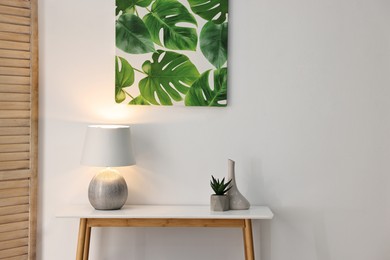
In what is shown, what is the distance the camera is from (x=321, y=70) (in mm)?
2848

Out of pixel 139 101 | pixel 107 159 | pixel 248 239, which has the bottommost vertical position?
pixel 248 239

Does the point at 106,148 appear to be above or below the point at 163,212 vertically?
above

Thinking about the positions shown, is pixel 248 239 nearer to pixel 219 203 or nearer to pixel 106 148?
pixel 219 203

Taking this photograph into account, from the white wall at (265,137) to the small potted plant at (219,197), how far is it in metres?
0.18

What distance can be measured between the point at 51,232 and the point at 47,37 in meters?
1.05

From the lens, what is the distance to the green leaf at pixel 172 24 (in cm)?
282

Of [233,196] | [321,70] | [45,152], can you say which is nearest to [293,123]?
[321,70]

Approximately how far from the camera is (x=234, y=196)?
2.68 metres

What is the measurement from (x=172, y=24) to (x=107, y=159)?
2.65ft

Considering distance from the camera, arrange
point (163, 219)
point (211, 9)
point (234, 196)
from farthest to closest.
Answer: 1. point (211, 9)
2. point (234, 196)
3. point (163, 219)

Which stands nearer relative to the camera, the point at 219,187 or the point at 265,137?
the point at 219,187

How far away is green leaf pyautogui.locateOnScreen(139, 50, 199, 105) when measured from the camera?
2.83 meters

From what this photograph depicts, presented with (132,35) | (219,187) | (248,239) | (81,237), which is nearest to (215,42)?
(132,35)

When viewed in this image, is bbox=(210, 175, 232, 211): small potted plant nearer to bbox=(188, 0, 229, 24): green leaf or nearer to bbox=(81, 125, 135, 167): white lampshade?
bbox=(81, 125, 135, 167): white lampshade
